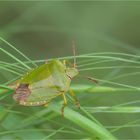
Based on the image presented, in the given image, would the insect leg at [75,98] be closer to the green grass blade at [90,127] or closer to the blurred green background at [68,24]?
the green grass blade at [90,127]

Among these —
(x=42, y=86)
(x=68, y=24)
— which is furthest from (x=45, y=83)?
(x=68, y=24)

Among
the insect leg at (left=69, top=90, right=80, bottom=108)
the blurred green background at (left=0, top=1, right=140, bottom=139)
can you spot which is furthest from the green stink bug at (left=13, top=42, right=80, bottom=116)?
the blurred green background at (left=0, top=1, right=140, bottom=139)

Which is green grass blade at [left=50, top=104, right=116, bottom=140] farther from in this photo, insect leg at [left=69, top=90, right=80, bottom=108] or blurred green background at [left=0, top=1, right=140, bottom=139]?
blurred green background at [left=0, top=1, right=140, bottom=139]

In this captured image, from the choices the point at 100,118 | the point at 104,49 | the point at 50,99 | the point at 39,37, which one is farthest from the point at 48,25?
the point at 50,99

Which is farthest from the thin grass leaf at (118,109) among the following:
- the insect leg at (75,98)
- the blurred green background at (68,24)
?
the blurred green background at (68,24)

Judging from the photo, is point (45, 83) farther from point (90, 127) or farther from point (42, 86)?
point (90, 127)

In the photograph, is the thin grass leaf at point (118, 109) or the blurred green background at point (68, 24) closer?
the thin grass leaf at point (118, 109)

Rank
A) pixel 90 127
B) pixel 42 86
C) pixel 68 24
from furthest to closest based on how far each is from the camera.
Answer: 1. pixel 68 24
2. pixel 42 86
3. pixel 90 127

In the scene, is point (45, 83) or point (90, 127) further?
point (45, 83)
